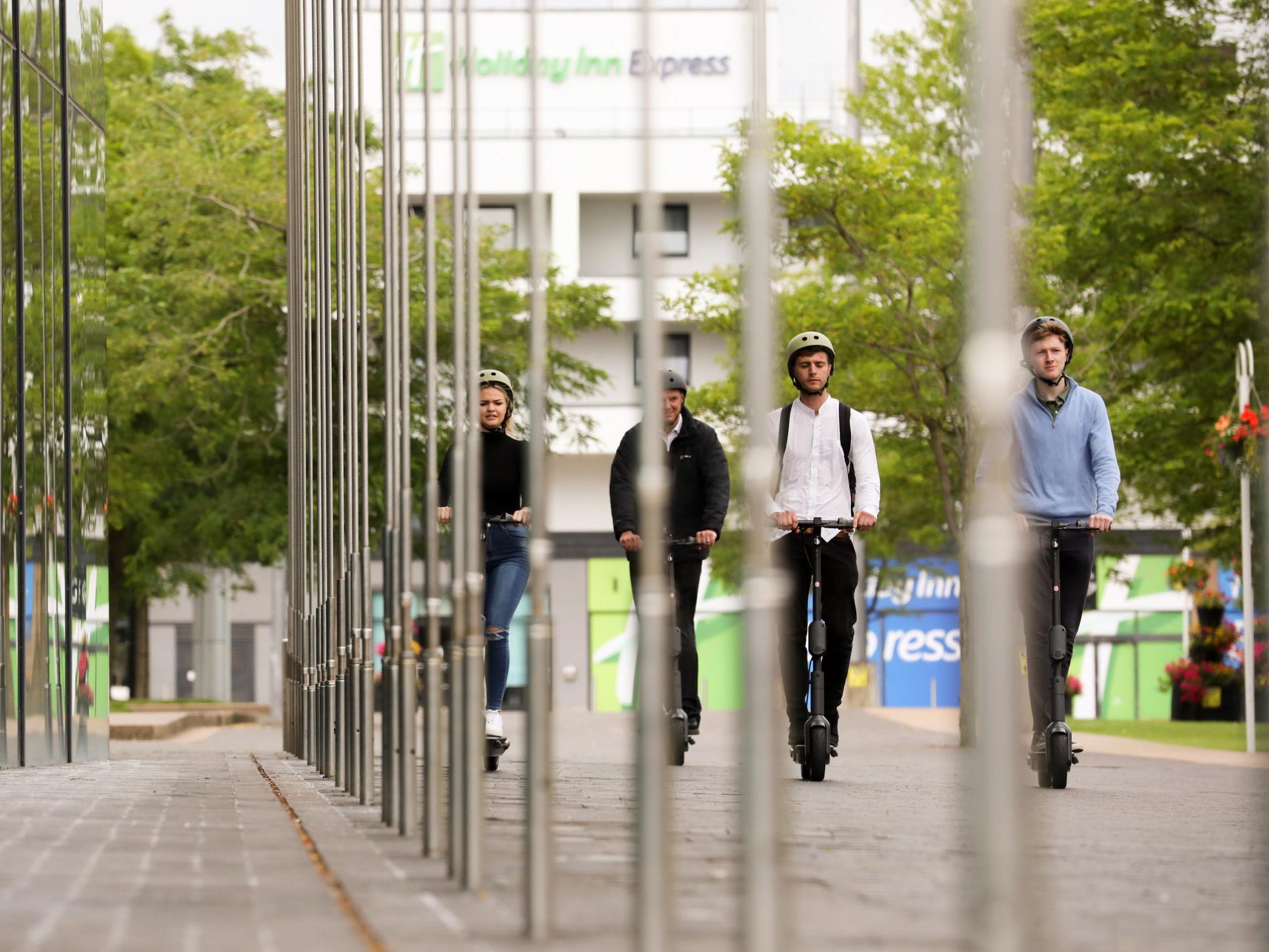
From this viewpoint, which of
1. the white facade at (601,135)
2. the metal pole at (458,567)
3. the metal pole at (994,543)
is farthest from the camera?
the white facade at (601,135)

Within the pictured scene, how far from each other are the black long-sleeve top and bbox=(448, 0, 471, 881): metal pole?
13.1 ft

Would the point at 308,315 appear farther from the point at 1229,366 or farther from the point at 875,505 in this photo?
the point at 1229,366

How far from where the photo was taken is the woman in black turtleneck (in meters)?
10.5

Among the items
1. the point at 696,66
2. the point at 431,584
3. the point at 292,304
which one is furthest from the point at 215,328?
the point at 431,584

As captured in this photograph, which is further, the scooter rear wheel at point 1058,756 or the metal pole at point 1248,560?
the metal pole at point 1248,560

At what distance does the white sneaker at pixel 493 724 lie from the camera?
33.8 feet

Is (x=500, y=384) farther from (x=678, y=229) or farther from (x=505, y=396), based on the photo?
(x=678, y=229)

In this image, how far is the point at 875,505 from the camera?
966cm

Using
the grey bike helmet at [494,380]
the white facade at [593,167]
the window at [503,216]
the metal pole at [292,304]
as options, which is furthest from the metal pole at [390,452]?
the window at [503,216]

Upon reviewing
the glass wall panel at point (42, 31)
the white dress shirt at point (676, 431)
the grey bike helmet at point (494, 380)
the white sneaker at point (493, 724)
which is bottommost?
the white sneaker at point (493, 724)

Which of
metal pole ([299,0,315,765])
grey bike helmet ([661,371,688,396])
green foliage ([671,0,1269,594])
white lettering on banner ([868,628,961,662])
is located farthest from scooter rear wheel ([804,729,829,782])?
white lettering on banner ([868,628,961,662])

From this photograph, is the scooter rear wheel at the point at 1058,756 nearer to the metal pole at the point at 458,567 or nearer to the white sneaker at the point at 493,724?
the white sneaker at the point at 493,724

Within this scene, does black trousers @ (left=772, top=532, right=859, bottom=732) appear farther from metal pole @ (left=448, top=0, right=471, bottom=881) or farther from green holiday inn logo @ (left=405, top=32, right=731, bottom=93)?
green holiday inn logo @ (left=405, top=32, right=731, bottom=93)

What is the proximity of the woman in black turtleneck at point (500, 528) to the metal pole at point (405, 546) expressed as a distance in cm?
199
